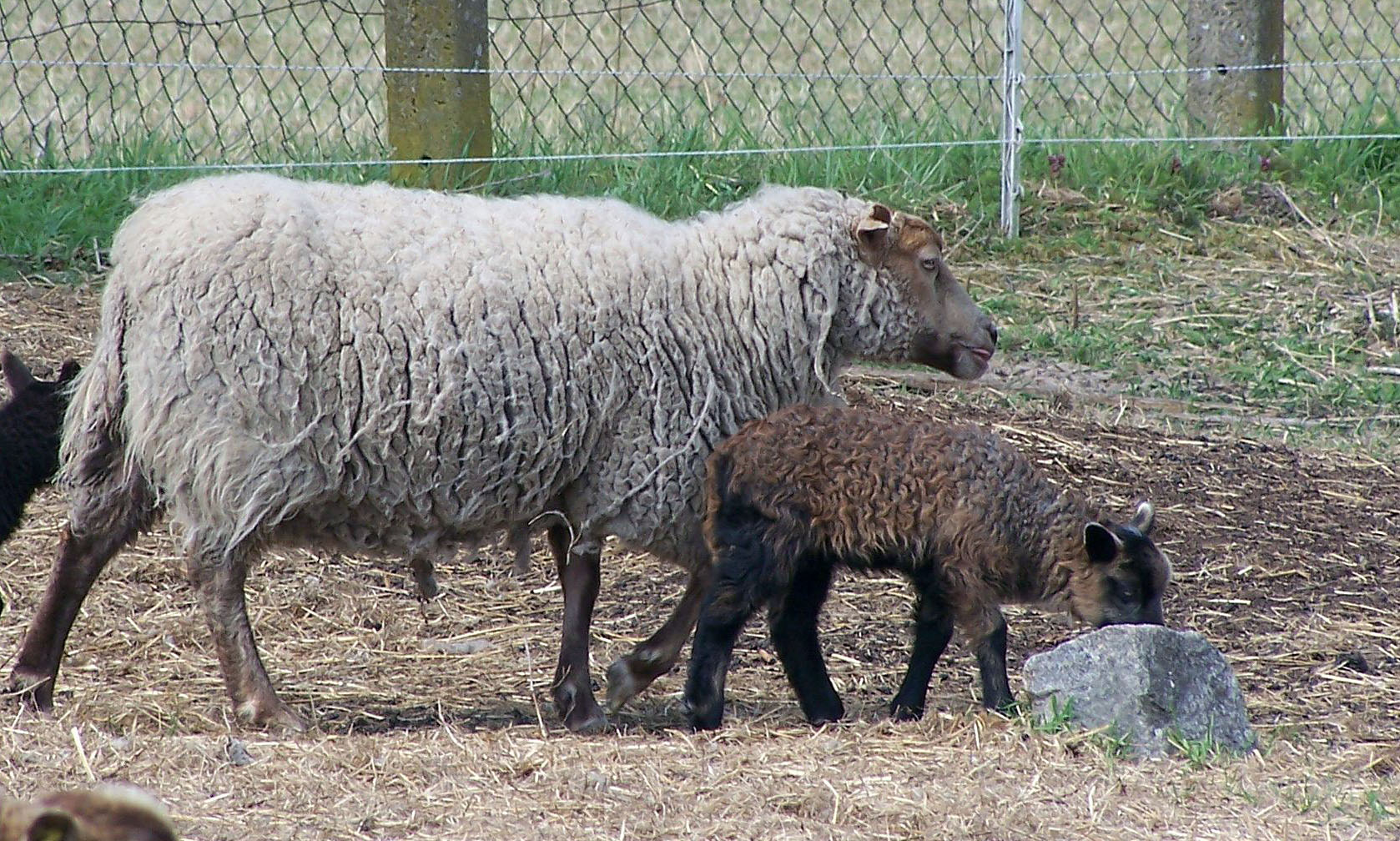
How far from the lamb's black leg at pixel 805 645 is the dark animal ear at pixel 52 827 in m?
3.13

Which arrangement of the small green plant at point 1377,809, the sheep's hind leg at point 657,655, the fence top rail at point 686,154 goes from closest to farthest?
the small green plant at point 1377,809 → the sheep's hind leg at point 657,655 → the fence top rail at point 686,154

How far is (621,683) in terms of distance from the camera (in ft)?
Result: 17.4

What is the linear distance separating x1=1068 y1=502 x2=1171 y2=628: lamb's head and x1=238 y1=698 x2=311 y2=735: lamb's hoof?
218 cm

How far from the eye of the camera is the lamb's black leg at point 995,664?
4816 millimetres

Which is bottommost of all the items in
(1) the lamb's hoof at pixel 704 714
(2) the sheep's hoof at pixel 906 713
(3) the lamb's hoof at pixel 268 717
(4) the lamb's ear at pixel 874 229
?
(3) the lamb's hoof at pixel 268 717

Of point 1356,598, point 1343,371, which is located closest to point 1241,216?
point 1343,371

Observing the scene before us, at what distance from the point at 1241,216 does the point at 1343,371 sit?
6.01 feet

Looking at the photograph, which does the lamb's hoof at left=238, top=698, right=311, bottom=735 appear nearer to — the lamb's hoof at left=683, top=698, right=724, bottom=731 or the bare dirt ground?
the bare dirt ground

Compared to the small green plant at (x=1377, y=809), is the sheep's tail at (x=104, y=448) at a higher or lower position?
→ higher

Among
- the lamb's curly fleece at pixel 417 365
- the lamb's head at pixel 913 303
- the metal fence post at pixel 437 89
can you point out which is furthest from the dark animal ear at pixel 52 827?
the metal fence post at pixel 437 89

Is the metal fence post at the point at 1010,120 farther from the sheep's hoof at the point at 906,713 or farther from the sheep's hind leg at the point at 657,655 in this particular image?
the sheep's hoof at the point at 906,713

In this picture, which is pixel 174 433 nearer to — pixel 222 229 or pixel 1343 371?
pixel 222 229

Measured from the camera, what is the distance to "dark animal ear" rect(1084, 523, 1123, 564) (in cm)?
486

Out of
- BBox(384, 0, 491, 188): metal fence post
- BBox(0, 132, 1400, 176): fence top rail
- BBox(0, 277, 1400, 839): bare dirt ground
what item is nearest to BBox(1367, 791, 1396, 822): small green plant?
BBox(0, 277, 1400, 839): bare dirt ground
